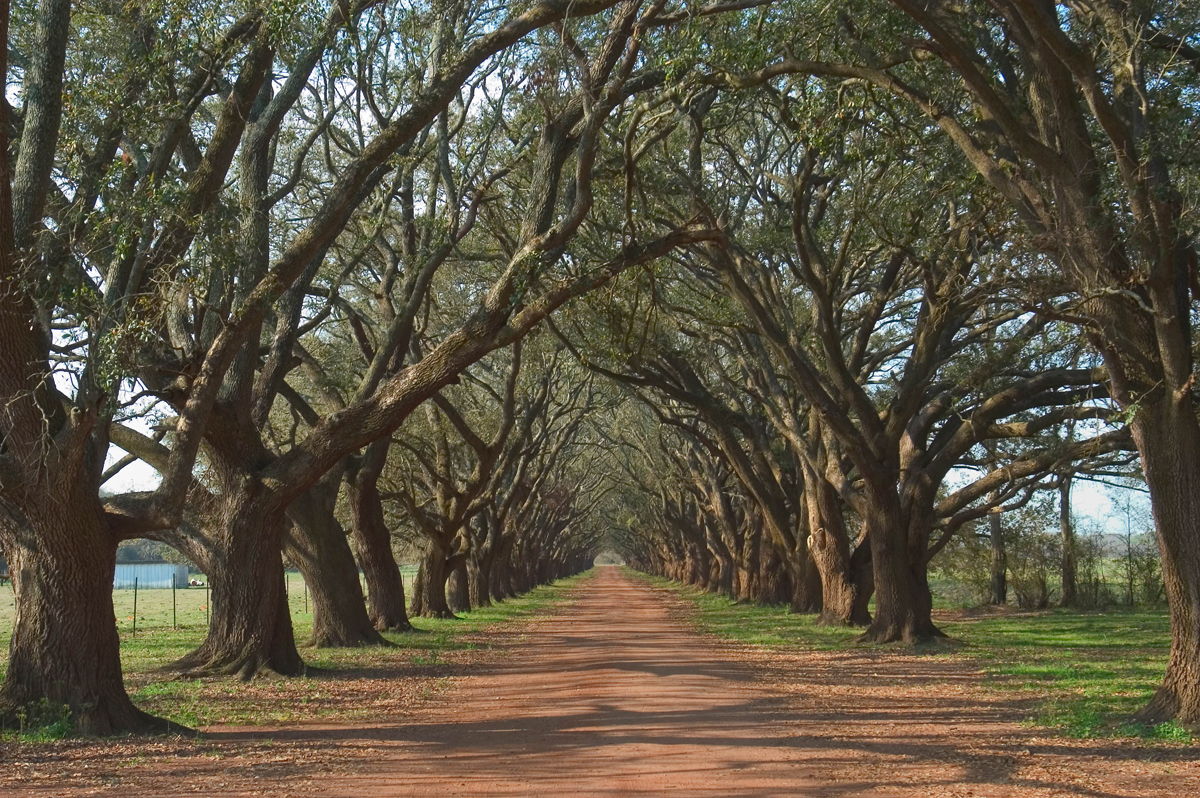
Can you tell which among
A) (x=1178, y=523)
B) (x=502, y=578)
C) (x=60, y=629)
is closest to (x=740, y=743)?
(x=1178, y=523)

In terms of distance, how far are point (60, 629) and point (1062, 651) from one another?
15269mm

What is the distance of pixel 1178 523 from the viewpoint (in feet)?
32.4

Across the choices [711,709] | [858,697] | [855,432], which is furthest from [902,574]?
[711,709]

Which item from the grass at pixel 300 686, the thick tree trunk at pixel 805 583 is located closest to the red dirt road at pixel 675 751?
the grass at pixel 300 686

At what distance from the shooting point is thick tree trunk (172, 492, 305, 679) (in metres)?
13.8

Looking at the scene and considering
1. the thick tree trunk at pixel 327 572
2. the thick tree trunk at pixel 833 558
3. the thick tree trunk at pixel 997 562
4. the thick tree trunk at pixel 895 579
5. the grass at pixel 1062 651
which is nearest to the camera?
the grass at pixel 1062 651

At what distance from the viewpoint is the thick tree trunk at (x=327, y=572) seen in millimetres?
18609

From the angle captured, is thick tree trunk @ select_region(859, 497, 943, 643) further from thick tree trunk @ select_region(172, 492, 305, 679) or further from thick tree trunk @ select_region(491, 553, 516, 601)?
thick tree trunk @ select_region(491, 553, 516, 601)

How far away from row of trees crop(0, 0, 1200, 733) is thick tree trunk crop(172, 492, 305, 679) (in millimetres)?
46

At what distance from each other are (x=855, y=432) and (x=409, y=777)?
37.4 feet

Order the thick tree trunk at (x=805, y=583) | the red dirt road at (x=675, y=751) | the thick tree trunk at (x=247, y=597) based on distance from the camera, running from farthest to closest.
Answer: the thick tree trunk at (x=805, y=583), the thick tree trunk at (x=247, y=597), the red dirt road at (x=675, y=751)

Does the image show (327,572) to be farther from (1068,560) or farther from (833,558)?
(1068,560)

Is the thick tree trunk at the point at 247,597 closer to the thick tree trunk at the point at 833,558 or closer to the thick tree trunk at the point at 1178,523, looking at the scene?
the thick tree trunk at the point at 1178,523

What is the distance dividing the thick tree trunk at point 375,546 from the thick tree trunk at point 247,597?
6398 mm
